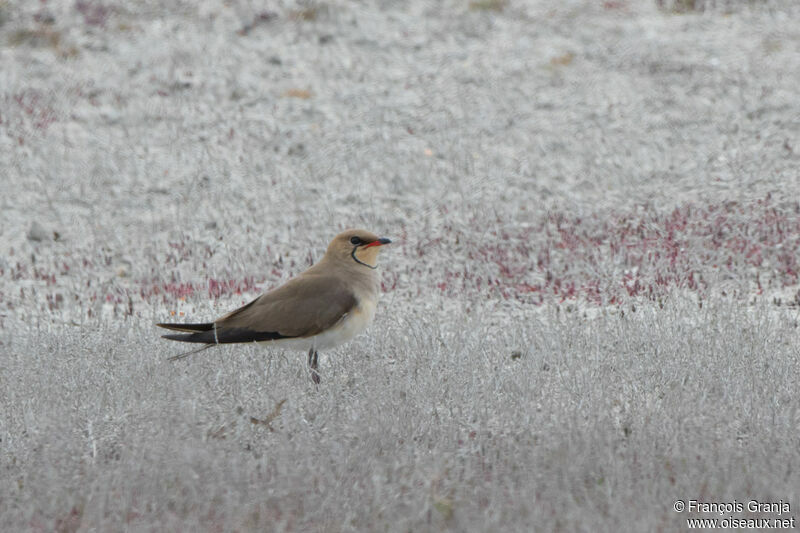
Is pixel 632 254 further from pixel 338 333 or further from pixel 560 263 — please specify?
pixel 338 333

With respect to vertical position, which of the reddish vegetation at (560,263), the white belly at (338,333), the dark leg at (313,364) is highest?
the white belly at (338,333)

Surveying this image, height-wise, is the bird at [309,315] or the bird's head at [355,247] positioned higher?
the bird's head at [355,247]

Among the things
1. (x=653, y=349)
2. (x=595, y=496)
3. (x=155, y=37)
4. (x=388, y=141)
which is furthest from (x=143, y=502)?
(x=155, y=37)

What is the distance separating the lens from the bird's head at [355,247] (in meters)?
7.00

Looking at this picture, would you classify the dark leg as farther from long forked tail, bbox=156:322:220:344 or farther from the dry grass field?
long forked tail, bbox=156:322:220:344

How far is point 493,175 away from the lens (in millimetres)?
14609

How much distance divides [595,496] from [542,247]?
715 centimetres

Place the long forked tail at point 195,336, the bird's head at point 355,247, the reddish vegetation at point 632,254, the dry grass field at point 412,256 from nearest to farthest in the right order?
the dry grass field at point 412,256 < the long forked tail at point 195,336 < the bird's head at point 355,247 < the reddish vegetation at point 632,254

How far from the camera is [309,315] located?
6578mm

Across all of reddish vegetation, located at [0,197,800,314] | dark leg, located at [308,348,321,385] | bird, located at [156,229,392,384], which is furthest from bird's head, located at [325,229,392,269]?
reddish vegetation, located at [0,197,800,314]

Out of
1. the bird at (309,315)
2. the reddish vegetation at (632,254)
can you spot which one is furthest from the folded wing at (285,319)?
the reddish vegetation at (632,254)

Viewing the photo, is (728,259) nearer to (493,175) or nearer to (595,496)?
(493,175)

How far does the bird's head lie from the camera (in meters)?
7.00

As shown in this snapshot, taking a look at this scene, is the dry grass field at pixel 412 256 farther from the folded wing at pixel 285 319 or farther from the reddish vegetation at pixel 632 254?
the folded wing at pixel 285 319
